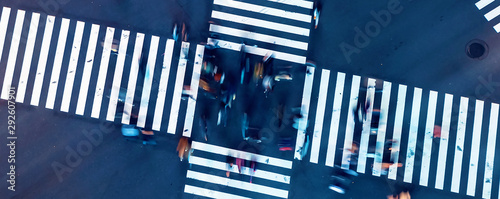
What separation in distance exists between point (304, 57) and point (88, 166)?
25.8 feet

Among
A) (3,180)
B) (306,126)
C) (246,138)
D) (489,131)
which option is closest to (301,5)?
(306,126)

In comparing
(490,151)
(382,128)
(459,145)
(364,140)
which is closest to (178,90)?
(364,140)

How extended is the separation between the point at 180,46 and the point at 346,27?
17.9 feet

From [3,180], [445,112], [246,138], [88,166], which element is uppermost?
[445,112]

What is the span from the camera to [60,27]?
35.2 feet


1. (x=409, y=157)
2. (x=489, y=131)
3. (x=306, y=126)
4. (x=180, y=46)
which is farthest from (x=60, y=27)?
(x=489, y=131)

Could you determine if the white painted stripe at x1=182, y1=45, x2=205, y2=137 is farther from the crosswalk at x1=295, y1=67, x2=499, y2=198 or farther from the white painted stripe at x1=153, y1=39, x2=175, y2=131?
the crosswalk at x1=295, y1=67, x2=499, y2=198

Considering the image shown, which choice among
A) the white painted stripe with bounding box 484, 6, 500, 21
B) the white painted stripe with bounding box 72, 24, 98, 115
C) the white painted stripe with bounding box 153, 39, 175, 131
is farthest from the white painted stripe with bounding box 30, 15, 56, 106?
the white painted stripe with bounding box 484, 6, 500, 21

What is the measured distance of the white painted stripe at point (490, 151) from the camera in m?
10.0

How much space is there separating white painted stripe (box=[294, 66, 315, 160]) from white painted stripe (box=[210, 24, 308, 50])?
2.74 ft

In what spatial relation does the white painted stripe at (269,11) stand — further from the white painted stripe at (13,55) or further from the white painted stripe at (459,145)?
the white painted stripe at (13,55)

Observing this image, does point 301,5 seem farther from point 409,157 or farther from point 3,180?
point 3,180

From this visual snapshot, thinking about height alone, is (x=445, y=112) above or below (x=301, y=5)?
below

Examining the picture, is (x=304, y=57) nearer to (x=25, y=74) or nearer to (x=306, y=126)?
(x=306, y=126)
